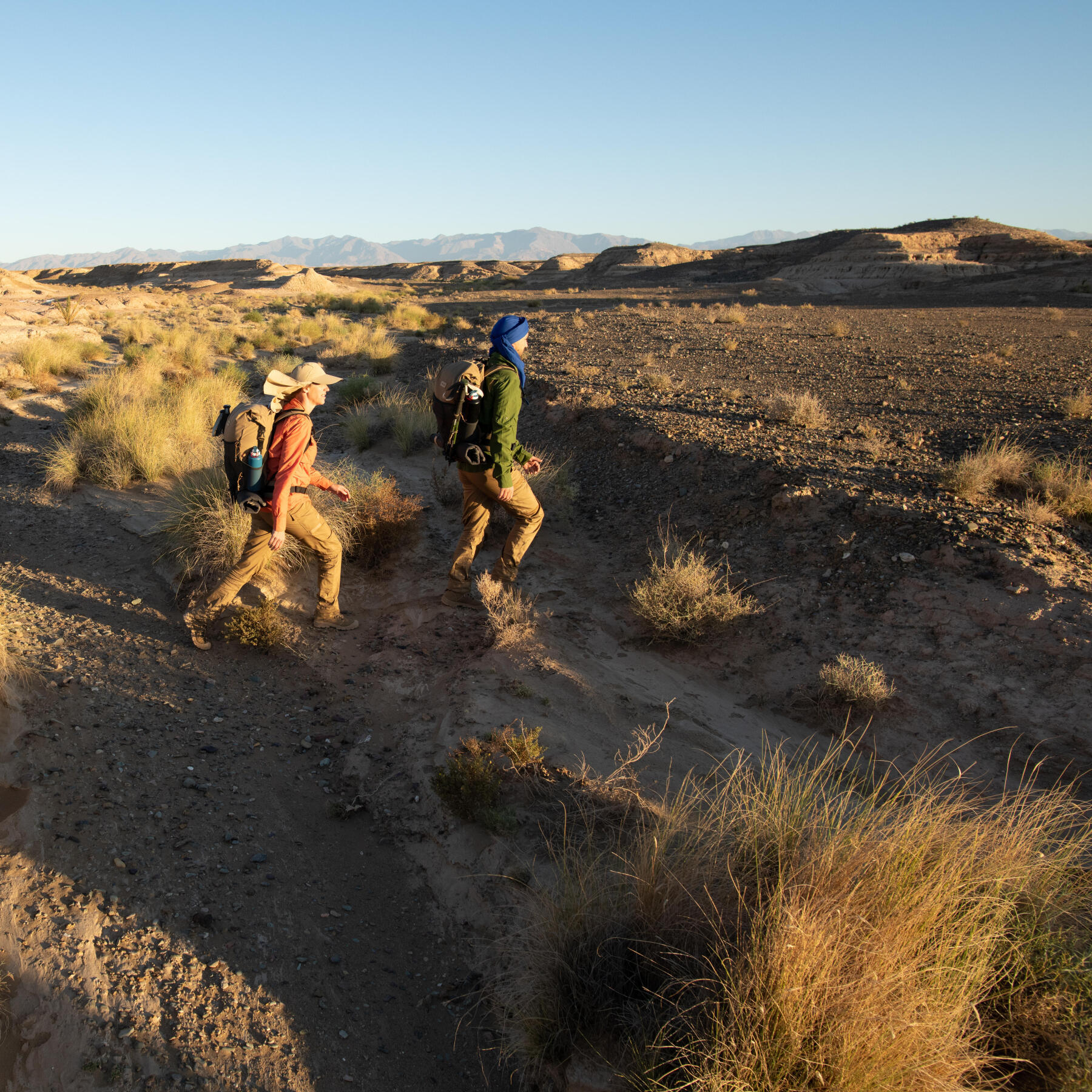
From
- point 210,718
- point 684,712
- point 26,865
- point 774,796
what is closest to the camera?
point 774,796

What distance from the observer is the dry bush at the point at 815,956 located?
6.40 feet

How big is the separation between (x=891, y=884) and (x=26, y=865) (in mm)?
3351

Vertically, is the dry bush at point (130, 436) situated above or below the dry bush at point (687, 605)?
above

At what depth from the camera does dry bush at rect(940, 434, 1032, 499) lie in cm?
633

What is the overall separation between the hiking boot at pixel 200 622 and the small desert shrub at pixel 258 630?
0.12 meters

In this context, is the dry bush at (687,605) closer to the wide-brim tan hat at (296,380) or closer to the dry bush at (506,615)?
the dry bush at (506,615)

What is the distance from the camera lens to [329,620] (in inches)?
221

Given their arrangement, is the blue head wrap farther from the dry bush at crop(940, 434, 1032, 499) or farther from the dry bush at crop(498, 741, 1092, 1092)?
the dry bush at crop(940, 434, 1032, 499)

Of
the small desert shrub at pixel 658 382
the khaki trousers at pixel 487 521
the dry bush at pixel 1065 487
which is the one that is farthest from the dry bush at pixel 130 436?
the dry bush at pixel 1065 487

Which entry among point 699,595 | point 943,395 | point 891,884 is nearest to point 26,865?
point 891,884

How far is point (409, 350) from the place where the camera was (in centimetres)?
1639

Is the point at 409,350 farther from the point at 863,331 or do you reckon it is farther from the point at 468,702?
the point at 468,702

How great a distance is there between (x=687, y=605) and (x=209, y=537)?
13.3 ft

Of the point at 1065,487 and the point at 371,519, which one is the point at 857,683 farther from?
the point at 371,519
